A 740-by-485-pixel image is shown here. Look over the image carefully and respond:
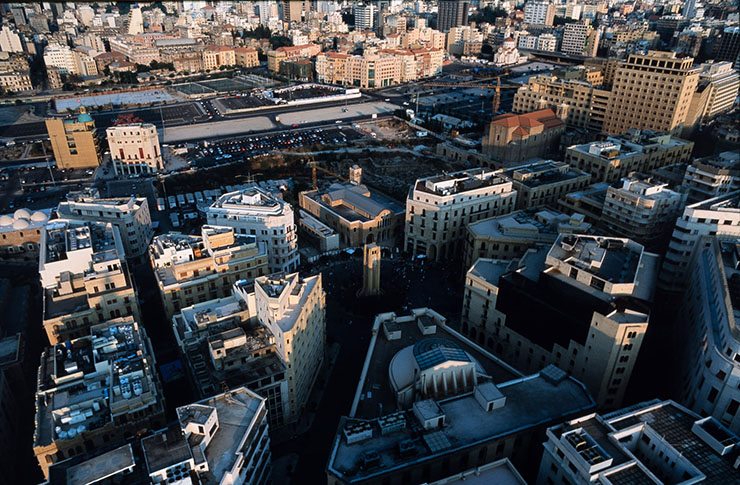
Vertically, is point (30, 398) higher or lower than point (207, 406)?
lower

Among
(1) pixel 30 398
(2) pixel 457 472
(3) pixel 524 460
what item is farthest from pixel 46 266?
(3) pixel 524 460

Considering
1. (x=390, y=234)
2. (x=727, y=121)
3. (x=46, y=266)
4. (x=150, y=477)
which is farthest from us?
(x=727, y=121)

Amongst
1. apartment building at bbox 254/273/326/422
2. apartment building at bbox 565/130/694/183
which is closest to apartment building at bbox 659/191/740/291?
apartment building at bbox 565/130/694/183

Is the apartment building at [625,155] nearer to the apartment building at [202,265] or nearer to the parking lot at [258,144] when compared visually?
the apartment building at [202,265]

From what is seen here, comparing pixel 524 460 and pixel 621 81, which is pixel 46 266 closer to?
pixel 524 460

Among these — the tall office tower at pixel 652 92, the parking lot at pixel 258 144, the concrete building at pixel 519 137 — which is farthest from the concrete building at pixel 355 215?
the tall office tower at pixel 652 92

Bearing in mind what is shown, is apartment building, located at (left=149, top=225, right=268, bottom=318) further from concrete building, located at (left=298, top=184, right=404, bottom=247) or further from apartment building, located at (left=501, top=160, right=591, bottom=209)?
apartment building, located at (left=501, top=160, right=591, bottom=209)
